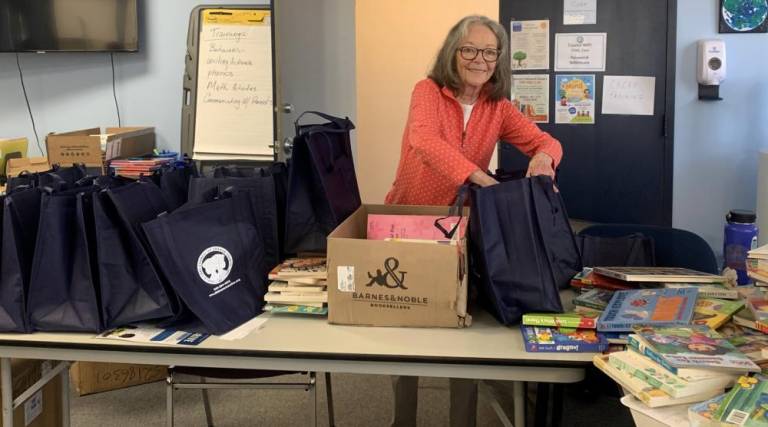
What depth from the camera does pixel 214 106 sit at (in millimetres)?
3949

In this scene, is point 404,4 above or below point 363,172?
above

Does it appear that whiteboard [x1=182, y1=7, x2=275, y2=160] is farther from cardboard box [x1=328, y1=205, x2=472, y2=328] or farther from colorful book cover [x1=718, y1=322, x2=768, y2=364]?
colorful book cover [x1=718, y1=322, x2=768, y2=364]

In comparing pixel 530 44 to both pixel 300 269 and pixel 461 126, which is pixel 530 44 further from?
pixel 300 269

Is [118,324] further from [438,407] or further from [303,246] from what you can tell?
[438,407]

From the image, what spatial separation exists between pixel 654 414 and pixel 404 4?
144 inches

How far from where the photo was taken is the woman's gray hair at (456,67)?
230cm

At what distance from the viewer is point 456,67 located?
232 centimetres

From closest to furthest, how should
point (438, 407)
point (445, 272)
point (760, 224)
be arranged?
point (445, 272) → point (438, 407) → point (760, 224)

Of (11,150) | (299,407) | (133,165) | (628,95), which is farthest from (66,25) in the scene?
(628,95)

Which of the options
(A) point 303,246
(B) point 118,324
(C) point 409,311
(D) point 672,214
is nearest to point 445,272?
(C) point 409,311

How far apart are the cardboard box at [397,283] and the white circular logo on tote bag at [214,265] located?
0.89 ft

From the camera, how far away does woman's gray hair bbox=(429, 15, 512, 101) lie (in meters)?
2.30

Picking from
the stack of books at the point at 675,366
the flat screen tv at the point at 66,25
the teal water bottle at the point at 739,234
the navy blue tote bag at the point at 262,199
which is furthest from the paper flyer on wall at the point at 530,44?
the stack of books at the point at 675,366

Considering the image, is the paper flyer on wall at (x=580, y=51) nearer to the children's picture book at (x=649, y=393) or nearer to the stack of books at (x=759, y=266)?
the stack of books at (x=759, y=266)
